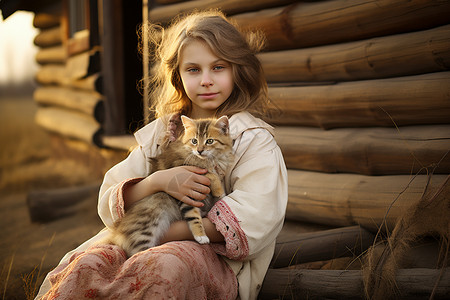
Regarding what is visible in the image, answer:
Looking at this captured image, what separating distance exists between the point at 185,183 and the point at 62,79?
790cm

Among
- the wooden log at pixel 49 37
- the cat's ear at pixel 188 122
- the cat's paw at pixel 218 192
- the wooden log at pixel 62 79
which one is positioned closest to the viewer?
the cat's paw at pixel 218 192

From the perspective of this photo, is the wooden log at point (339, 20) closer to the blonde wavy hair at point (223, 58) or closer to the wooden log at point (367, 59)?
the wooden log at point (367, 59)

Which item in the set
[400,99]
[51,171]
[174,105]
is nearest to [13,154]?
[51,171]

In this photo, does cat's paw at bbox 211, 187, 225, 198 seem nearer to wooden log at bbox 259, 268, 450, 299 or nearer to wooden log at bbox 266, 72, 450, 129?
wooden log at bbox 259, 268, 450, 299

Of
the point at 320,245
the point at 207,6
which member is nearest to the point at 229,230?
the point at 320,245

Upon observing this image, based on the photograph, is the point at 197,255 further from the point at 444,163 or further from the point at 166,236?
the point at 444,163

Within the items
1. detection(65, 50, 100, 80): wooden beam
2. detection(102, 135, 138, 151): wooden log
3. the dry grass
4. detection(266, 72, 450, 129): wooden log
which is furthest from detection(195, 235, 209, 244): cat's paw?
detection(65, 50, 100, 80): wooden beam

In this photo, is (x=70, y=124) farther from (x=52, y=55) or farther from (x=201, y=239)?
(x=201, y=239)

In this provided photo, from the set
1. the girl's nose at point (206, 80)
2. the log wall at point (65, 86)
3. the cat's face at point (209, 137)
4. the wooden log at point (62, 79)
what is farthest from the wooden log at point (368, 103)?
the log wall at point (65, 86)

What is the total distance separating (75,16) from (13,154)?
481 centimetres

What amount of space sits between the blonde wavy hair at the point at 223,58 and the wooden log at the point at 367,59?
42.0 inches

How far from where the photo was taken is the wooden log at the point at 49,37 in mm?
9633

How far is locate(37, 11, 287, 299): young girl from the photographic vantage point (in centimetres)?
205

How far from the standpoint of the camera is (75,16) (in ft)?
29.2
